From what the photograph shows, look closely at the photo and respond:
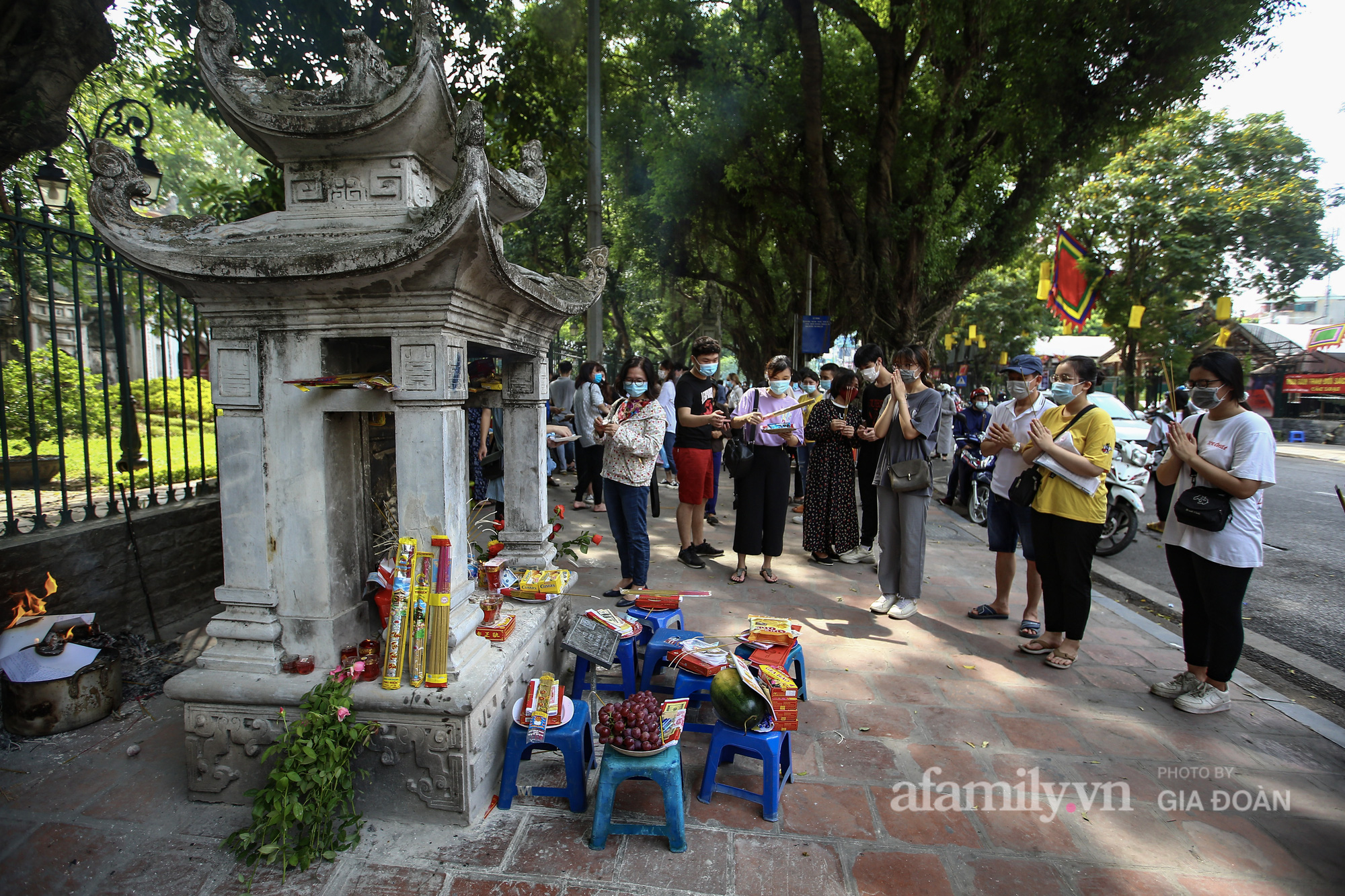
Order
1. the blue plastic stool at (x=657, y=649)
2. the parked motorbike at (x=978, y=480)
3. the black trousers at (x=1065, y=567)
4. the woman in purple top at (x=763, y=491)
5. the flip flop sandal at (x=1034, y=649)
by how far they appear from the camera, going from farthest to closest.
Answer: the parked motorbike at (x=978, y=480) < the woman in purple top at (x=763, y=491) < the flip flop sandal at (x=1034, y=649) < the black trousers at (x=1065, y=567) < the blue plastic stool at (x=657, y=649)

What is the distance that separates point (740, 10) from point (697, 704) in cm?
1379

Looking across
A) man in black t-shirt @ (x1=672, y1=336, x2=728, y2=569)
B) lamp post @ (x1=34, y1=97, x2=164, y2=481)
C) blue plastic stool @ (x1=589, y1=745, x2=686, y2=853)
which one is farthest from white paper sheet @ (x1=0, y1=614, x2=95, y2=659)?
man in black t-shirt @ (x1=672, y1=336, x2=728, y2=569)

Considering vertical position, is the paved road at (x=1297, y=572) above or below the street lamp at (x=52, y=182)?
below

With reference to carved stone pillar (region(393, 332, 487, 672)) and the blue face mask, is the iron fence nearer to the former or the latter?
carved stone pillar (region(393, 332, 487, 672))

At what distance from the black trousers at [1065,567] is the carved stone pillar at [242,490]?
14.2ft

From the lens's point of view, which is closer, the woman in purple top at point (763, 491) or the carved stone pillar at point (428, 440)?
the carved stone pillar at point (428, 440)

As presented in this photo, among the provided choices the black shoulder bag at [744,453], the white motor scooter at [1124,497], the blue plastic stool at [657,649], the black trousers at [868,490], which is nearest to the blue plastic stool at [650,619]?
the blue plastic stool at [657,649]

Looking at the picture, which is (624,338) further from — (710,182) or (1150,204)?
(1150,204)

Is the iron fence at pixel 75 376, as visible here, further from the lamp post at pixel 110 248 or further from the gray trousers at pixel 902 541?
the gray trousers at pixel 902 541

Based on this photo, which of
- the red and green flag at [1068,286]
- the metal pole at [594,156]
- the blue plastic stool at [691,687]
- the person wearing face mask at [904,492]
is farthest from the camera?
the red and green flag at [1068,286]

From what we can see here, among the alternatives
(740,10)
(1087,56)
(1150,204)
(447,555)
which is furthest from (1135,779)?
(1150,204)

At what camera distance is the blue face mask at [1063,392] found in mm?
4199

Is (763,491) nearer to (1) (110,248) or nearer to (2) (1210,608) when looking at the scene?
(2) (1210,608)

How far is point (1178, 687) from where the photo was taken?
12.8ft
